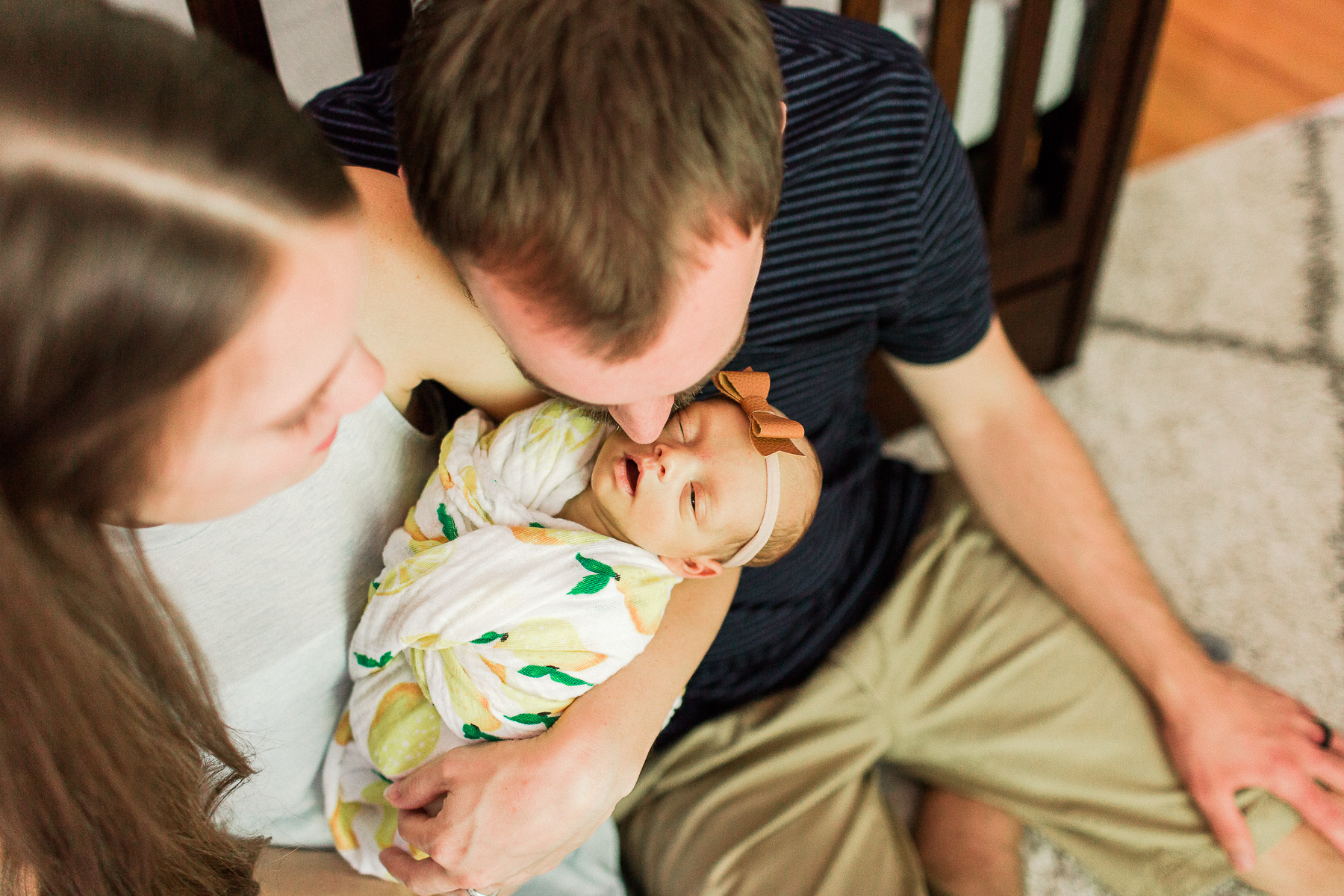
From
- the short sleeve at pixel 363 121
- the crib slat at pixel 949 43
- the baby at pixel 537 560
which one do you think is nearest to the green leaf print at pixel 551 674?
the baby at pixel 537 560

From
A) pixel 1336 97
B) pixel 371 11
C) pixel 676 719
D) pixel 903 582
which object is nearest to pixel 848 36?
pixel 371 11

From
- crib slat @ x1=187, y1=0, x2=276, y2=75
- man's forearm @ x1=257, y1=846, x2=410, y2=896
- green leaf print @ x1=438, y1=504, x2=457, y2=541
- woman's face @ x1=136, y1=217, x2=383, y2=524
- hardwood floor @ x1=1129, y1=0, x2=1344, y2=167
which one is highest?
crib slat @ x1=187, y1=0, x2=276, y2=75

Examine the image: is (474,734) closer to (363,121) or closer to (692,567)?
(692,567)

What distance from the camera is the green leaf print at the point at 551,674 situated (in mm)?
752

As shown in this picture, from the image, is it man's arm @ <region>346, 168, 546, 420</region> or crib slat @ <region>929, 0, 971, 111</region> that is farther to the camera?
crib slat @ <region>929, 0, 971, 111</region>

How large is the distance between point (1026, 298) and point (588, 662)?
1133 millimetres

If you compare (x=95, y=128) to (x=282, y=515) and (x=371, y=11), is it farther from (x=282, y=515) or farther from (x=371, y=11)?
(x=371, y=11)

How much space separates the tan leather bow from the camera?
2.55ft

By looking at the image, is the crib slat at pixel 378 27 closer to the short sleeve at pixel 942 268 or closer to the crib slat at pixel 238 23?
the crib slat at pixel 238 23

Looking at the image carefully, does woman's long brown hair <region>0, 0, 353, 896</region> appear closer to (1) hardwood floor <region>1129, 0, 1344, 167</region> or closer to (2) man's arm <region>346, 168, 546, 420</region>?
(2) man's arm <region>346, 168, 546, 420</region>

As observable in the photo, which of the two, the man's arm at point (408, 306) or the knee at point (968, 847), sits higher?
the man's arm at point (408, 306)

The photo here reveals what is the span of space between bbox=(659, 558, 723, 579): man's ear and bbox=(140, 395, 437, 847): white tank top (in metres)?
0.26

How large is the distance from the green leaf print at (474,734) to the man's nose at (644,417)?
0.28 meters

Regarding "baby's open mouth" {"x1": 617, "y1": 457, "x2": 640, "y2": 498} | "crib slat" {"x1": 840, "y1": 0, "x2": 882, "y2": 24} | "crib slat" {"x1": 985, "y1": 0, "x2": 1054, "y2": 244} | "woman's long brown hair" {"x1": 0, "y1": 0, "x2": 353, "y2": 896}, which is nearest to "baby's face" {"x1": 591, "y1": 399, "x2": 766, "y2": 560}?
"baby's open mouth" {"x1": 617, "y1": 457, "x2": 640, "y2": 498}
